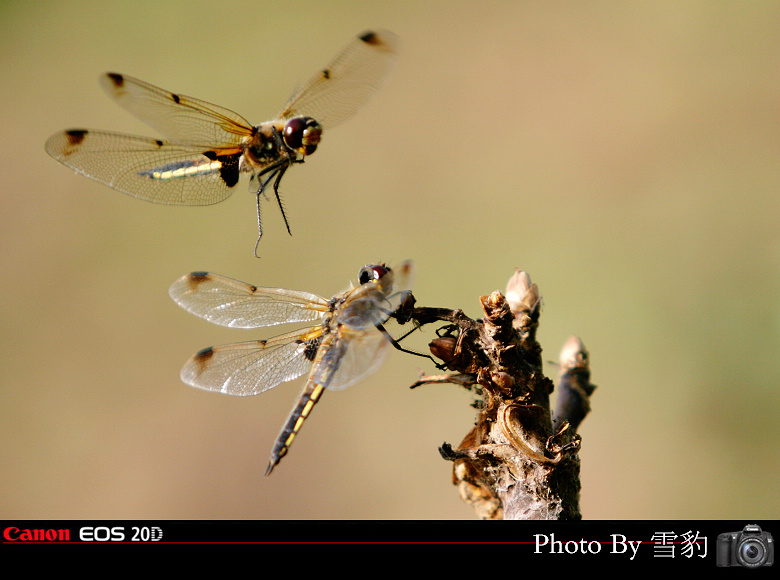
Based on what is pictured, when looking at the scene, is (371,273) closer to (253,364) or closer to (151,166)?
(253,364)

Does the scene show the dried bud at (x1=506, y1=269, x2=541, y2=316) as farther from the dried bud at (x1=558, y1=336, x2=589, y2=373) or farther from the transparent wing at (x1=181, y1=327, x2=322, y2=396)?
the transparent wing at (x1=181, y1=327, x2=322, y2=396)

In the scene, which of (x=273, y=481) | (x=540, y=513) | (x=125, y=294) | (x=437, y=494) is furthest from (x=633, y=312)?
(x=125, y=294)

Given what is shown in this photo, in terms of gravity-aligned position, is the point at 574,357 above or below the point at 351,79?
below

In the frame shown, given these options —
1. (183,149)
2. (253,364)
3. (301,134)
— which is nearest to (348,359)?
(253,364)

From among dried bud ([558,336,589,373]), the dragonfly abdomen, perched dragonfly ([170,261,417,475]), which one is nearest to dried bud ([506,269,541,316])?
dried bud ([558,336,589,373])
